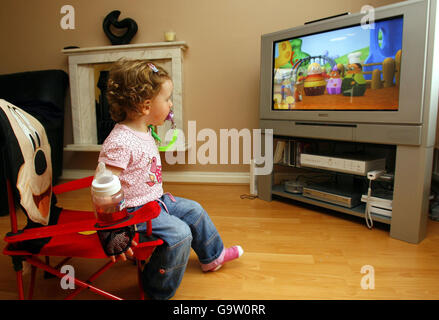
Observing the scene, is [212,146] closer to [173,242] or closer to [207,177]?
[207,177]

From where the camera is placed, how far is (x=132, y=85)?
1149mm

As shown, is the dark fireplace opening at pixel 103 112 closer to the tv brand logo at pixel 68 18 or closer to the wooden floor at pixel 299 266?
the tv brand logo at pixel 68 18

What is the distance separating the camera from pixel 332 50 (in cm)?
191

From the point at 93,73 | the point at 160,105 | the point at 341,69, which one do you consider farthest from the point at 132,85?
the point at 93,73

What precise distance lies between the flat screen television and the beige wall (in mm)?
564

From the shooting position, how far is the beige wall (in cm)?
268

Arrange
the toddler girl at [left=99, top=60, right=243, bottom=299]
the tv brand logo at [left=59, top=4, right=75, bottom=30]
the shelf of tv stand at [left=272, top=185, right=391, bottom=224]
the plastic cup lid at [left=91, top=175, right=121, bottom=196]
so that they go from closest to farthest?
the plastic cup lid at [left=91, top=175, right=121, bottom=196]
the toddler girl at [left=99, top=60, right=243, bottom=299]
the shelf of tv stand at [left=272, top=185, right=391, bottom=224]
the tv brand logo at [left=59, top=4, right=75, bottom=30]

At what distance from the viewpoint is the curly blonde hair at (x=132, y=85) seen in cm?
115

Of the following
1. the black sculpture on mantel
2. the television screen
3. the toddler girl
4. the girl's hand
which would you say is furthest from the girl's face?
the black sculpture on mantel

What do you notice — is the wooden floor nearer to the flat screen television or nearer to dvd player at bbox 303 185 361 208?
dvd player at bbox 303 185 361 208

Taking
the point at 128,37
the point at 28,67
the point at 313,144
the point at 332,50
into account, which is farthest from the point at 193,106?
the point at 28,67

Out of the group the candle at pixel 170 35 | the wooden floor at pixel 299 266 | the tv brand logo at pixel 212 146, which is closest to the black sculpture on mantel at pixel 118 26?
the candle at pixel 170 35

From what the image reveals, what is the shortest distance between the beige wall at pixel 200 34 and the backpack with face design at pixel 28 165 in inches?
71.6

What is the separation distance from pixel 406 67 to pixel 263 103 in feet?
3.08
